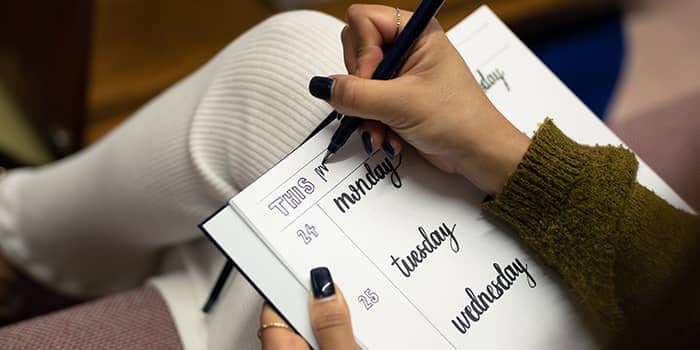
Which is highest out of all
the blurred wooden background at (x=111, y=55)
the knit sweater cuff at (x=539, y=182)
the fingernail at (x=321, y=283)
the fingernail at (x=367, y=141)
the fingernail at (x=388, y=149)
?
the fingernail at (x=367, y=141)

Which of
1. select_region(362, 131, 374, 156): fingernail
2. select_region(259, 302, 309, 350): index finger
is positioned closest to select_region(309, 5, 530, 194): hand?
select_region(362, 131, 374, 156): fingernail

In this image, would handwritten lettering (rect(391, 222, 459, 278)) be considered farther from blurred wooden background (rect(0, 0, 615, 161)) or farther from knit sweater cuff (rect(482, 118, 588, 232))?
blurred wooden background (rect(0, 0, 615, 161))

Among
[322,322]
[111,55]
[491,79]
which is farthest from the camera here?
[111,55]

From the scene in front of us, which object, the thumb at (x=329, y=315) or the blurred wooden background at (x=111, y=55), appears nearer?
the thumb at (x=329, y=315)

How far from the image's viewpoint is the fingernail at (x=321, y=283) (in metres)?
0.38

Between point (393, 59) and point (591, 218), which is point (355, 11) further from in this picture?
point (591, 218)

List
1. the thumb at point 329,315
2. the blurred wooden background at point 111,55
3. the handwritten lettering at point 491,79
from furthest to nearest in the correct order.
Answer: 1. the blurred wooden background at point 111,55
2. the handwritten lettering at point 491,79
3. the thumb at point 329,315

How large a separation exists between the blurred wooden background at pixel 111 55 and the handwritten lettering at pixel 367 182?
0.43 metres

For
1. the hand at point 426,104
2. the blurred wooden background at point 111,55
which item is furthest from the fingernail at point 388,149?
the blurred wooden background at point 111,55

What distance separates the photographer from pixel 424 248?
1.38 feet

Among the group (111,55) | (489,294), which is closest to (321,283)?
(489,294)

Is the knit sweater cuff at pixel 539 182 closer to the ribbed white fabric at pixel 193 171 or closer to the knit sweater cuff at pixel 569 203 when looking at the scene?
the knit sweater cuff at pixel 569 203

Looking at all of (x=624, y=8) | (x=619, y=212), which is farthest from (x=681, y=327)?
(x=624, y=8)

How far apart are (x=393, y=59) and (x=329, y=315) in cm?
16
